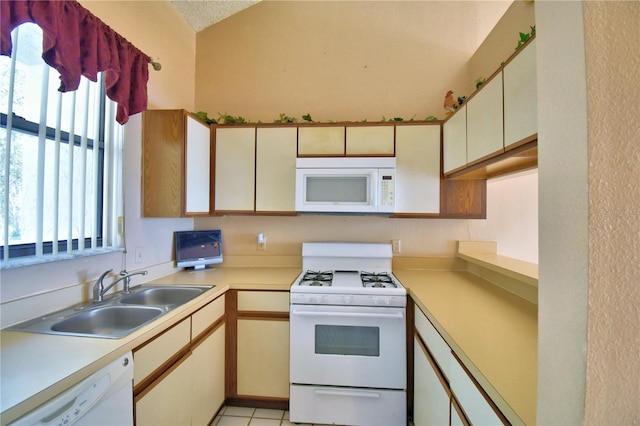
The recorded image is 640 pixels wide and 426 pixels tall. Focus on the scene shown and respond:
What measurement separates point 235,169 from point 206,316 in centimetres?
112

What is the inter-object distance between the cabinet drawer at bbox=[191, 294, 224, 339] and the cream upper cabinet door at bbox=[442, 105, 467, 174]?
5.95 feet

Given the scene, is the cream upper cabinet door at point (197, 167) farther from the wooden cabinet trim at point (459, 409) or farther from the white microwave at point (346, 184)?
the wooden cabinet trim at point (459, 409)

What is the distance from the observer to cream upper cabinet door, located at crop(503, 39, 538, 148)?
0.95 m

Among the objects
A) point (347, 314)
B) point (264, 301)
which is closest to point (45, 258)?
point (264, 301)

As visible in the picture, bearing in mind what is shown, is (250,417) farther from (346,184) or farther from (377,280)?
(346,184)

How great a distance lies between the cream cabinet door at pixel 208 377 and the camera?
1.43m

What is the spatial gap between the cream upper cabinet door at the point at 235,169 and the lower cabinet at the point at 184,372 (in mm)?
763

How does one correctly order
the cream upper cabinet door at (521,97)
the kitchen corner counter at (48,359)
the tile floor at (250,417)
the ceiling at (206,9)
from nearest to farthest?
the kitchen corner counter at (48,359)
the cream upper cabinet door at (521,97)
the tile floor at (250,417)
the ceiling at (206,9)

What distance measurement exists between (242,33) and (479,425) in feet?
10.3

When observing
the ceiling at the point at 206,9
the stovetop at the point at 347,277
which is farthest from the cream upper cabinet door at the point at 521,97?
the ceiling at the point at 206,9

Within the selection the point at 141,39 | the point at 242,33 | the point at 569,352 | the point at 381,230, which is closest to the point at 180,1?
the point at 242,33

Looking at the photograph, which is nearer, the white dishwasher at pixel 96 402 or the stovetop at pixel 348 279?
the white dishwasher at pixel 96 402

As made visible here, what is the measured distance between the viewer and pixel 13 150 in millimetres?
1061

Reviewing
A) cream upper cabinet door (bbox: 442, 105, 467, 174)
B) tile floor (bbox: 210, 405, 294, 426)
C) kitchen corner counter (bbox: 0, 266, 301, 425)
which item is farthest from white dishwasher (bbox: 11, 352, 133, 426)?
cream upper cabinet door (bbox: 442, 105, 467, 174)
